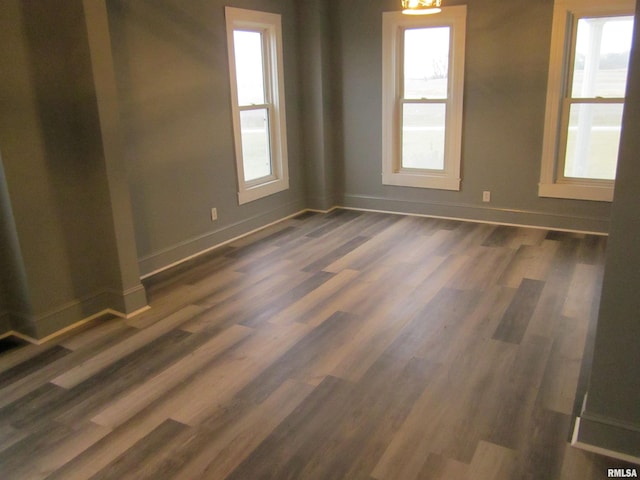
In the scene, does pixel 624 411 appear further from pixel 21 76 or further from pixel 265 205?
pixel 265 205

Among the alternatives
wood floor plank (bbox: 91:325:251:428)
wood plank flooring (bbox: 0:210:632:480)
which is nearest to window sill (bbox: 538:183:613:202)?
wood plank flooring (bbox: 0:210:632:480)

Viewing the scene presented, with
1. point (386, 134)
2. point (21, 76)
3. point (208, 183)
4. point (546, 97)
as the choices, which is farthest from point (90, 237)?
point (546, 97)

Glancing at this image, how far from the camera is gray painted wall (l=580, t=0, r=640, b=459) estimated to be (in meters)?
1.86

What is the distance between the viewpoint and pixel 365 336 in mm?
3182

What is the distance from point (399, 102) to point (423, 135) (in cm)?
44

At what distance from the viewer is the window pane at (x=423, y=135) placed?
555 centimetres

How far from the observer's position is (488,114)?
17.1 ft

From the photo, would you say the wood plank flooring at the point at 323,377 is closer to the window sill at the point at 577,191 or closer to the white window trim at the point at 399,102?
the window sill at the point at 577,191

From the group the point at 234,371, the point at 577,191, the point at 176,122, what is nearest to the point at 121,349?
the point at 234,371

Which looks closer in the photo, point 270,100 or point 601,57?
point 601,57

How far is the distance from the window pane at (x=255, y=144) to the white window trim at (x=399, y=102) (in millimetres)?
1299

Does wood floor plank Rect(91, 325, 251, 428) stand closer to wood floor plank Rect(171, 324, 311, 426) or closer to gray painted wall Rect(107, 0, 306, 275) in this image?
wood floor plank Rect(171, 324, 311, 426)

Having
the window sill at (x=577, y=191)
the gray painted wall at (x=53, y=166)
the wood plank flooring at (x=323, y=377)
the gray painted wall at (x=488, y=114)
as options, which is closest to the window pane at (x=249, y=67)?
the gray painted wall at (x=488, y=114)

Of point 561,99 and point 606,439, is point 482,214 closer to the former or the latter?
point 561,99
